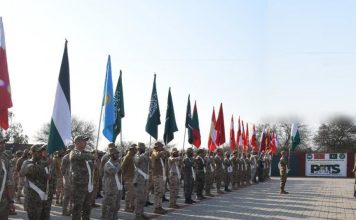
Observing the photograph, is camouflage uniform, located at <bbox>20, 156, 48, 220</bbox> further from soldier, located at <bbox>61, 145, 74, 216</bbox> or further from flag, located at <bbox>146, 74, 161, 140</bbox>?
flag, located at <bbox>146, 74, 161, 140</bbox>

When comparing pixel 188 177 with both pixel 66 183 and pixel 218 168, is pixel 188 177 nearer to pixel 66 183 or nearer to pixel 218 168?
pixel 218 168

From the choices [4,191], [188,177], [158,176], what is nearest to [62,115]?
[4,191]

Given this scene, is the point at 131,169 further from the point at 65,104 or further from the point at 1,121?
the point at 1,121

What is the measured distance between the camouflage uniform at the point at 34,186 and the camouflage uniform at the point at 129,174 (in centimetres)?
391

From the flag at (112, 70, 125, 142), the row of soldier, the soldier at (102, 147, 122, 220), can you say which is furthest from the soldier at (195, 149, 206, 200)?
the soldier at (102, 147, 122, 220)

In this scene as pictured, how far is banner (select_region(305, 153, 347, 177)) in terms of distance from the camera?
39.9 meters

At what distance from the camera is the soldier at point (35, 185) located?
30.5 ft

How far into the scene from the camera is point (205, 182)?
20125 millimetres

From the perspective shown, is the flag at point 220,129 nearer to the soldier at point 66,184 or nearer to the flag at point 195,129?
the flag at point 195,129

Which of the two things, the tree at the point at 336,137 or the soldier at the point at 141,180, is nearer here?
the soldier at the point at 141,180

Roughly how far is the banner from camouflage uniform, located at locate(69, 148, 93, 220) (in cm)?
3332

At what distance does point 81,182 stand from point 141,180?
3187 mm

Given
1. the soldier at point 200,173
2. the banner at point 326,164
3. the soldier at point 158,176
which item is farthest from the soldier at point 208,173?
the banner at point 326,164

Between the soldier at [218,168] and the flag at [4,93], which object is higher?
the flag at [4,93]
